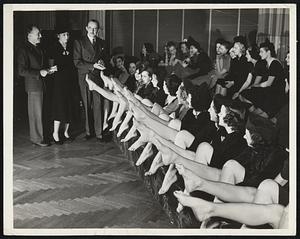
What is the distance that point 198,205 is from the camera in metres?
2.28

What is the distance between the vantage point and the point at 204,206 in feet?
7.43

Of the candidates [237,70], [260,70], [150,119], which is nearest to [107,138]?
[150,119]

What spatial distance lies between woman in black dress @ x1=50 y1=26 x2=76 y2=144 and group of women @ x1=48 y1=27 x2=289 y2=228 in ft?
0.10

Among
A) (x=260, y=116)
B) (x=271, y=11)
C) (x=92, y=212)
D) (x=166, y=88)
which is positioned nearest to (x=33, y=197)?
(x=92, y=212)

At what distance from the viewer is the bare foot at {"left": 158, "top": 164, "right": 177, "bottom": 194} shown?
105 inches

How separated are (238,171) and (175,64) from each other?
1259mm

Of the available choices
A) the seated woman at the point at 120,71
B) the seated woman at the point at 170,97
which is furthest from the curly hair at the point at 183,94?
the seated woman at the point at 120,71

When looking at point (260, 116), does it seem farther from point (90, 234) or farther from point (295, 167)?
point (90, 234)

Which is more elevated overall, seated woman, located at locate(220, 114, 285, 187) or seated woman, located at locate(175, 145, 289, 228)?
seated woman, located at locate(220, 114, 285, 187)

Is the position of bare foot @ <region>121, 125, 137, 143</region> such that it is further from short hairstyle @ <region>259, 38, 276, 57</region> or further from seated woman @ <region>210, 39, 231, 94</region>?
short hairstyle @ <region>259, 38, 276, 57</region>

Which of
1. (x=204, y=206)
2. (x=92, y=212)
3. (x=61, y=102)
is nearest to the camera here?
(x=204, y=206)

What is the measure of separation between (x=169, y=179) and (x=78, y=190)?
2.08 feet

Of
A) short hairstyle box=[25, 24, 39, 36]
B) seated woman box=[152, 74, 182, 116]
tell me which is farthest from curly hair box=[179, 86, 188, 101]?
short hairstyle box=[25, 24, 39, 36]

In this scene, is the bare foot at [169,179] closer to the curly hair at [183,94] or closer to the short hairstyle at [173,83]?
the curly hair at [183,94]
